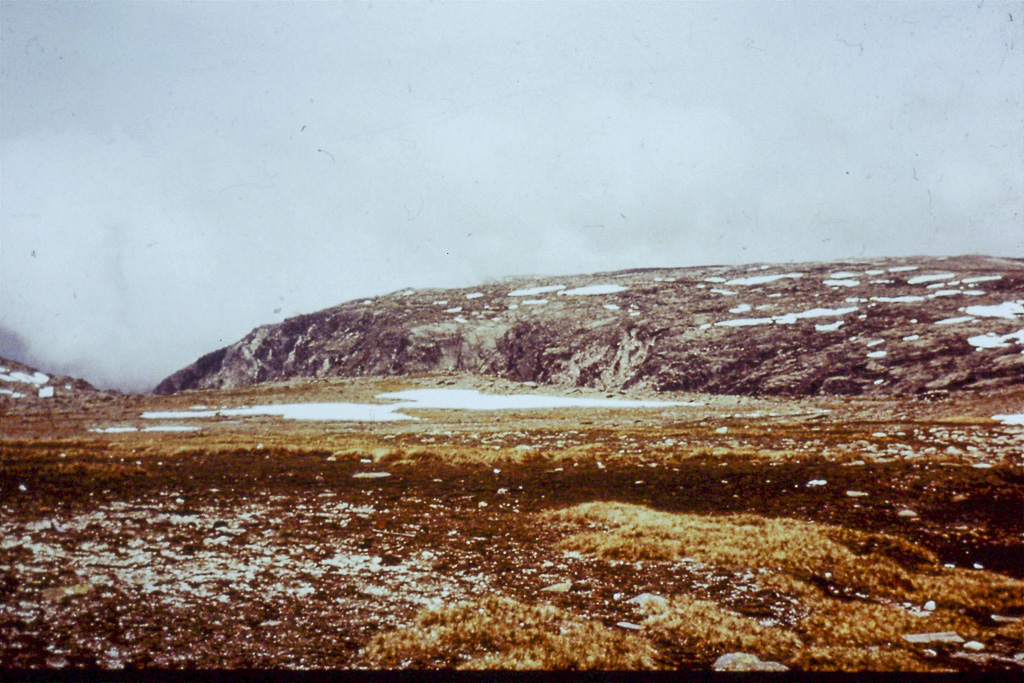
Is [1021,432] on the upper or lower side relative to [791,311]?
lower

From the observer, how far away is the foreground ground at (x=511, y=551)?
570 centimetres

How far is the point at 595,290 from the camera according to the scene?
32969 millimetres

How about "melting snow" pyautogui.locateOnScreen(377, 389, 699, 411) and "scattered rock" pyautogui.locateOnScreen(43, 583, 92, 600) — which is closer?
"scattered rock" pyautogui.locateOnScreen(43, 583, 92, 600)

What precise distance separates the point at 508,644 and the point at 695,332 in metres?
22.4

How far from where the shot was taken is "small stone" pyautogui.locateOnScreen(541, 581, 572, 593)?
21.4 feet

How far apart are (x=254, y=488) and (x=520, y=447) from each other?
17.1ft

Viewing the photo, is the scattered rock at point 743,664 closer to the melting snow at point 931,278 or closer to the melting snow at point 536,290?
the melting snow at point 931,278

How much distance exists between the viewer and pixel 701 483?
9.89m

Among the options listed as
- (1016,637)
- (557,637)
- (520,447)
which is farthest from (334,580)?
(1016,637)

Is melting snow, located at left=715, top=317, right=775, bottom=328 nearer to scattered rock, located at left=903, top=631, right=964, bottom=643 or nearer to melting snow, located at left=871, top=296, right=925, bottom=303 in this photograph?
melting snow, located at left=871, top=296, right=925, bottom=303

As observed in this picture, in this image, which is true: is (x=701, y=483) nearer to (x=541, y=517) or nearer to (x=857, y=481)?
(x=857, y=481)

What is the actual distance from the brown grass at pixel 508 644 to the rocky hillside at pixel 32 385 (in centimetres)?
1164

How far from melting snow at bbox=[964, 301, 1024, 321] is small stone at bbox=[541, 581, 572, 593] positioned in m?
20.6

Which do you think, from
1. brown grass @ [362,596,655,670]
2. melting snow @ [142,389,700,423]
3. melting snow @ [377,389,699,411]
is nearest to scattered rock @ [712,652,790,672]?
brown grass @ [362,596,655,670]
